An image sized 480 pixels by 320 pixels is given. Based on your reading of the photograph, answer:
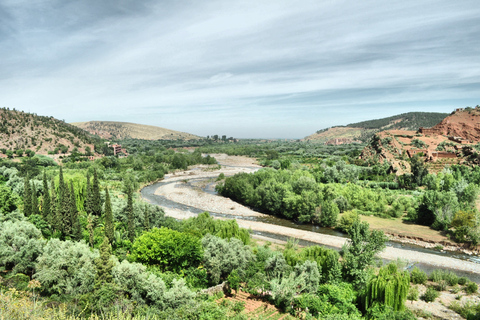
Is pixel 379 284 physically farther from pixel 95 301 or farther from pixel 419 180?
pixel 419 180

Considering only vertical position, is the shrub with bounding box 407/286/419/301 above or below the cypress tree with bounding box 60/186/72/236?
below

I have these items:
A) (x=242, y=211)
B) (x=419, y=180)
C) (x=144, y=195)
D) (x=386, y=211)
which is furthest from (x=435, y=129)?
(x=144, y=195)

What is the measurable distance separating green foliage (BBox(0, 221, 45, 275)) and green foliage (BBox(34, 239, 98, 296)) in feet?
5.35

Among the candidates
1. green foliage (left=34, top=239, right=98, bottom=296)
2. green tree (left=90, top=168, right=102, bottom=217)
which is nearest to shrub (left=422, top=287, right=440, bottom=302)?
green foliage (left=34, top=239, right=98, bottom=296)

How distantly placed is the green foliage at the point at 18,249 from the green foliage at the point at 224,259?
14.2m

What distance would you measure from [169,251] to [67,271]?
25.0 feet

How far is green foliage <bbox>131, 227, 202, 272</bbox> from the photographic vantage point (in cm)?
2495

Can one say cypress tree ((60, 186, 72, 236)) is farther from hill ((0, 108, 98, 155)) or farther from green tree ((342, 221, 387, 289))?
hill ((0, 108, 98, 155))

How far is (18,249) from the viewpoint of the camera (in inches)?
931

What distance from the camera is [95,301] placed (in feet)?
59.2

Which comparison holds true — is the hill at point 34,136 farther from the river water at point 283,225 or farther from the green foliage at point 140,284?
the green foliage at point 140,284

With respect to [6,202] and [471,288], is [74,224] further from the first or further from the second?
[471,288]

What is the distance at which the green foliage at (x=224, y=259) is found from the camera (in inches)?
926

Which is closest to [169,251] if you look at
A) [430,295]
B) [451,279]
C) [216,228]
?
[216,228]
